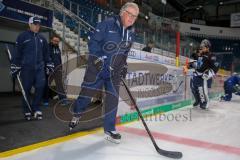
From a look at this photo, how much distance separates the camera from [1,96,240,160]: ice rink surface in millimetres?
2443

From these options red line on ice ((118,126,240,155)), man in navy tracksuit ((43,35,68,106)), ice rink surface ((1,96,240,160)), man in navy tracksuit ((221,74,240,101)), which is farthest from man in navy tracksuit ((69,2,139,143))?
man in navy tracksuit ((221,74,240,101))

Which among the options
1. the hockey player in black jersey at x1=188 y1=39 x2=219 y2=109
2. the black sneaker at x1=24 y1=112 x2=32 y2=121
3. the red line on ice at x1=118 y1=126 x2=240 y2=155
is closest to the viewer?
the red line on ice at x1=118 y1=126 x2=240 y2=155

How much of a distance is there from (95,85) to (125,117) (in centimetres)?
114

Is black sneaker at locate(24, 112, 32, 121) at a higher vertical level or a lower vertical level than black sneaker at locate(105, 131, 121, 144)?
higher

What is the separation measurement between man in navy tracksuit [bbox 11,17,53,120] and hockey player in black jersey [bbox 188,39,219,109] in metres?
3.25

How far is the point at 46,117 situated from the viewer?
4.02 meters

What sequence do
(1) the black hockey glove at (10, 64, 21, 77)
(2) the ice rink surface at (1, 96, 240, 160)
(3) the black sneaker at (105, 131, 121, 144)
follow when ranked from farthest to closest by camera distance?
(1) the black hockey glove at (10, 64, 21, 77) → (3) the black sneaker at (105, 131, 121, 144) → (2) the ice rink surface at (1, 96, 240, 160)

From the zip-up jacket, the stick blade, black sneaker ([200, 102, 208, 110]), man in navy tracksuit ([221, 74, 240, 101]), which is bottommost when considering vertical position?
the stick blade

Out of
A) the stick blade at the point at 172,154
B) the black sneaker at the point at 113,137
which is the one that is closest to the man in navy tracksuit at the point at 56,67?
the black sneaker at the point at 113,137

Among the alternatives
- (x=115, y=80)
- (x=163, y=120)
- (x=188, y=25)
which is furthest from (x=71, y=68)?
(x=188, y=25)

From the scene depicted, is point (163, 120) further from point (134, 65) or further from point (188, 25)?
point (188, 25)

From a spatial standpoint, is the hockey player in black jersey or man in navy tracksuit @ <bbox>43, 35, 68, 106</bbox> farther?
the hockey player in black jersey

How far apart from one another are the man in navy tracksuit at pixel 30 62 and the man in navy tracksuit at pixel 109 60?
3.28 ft

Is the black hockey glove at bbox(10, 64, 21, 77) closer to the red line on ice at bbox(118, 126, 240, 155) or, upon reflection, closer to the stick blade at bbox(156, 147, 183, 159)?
the red line on ice at bbox(118, 126, 240, 155)
